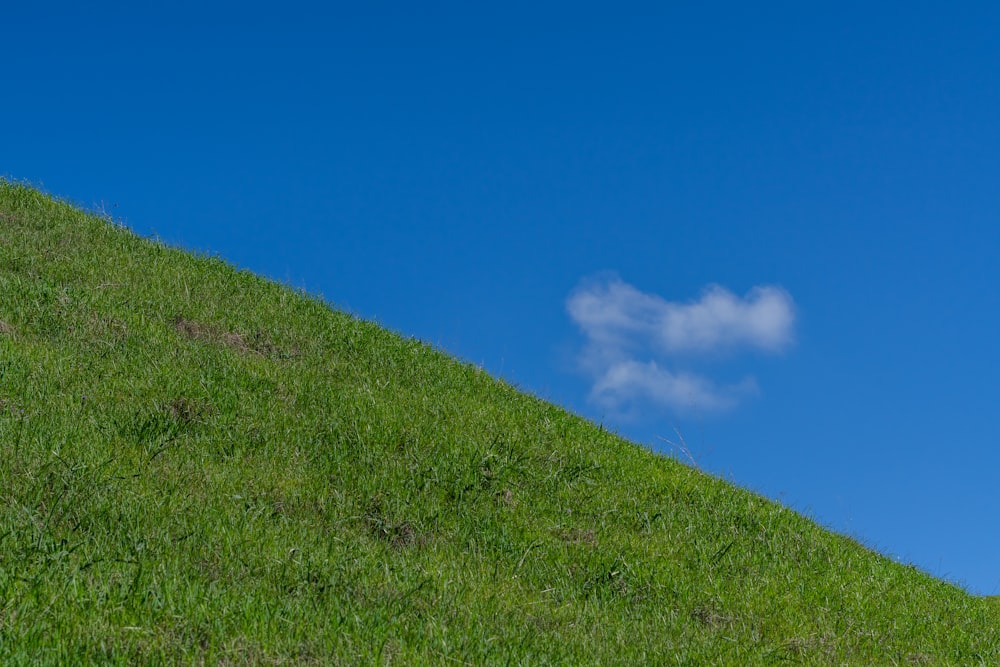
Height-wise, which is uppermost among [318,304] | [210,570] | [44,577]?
[318,304]

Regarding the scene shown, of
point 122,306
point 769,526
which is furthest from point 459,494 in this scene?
point 122,306

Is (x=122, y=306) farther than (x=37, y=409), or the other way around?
(x=122, y=306)

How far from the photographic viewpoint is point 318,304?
49.8 feet

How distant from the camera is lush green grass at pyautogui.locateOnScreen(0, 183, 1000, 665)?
5.77 metres

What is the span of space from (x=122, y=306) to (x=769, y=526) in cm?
921

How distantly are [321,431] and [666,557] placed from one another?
13.0ft

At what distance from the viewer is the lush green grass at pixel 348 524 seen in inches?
227

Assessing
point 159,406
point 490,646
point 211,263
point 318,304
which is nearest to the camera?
point 490,646

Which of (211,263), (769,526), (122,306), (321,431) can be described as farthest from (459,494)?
(211,263)

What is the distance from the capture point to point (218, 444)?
915 cm

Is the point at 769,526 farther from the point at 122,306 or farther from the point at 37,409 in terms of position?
the point at 122,306

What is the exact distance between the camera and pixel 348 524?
8.16m

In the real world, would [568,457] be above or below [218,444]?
above

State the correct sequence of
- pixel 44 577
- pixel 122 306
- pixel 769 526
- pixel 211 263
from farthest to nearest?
pixel 211 263, pixel 122 306, pixel 769 526, pixel 44 577
